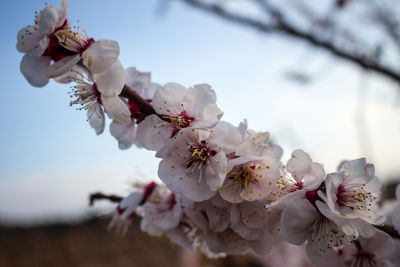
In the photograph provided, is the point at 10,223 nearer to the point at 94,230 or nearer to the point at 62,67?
the point at 94,230

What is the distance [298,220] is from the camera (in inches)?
28.0

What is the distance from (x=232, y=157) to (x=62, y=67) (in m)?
0.45

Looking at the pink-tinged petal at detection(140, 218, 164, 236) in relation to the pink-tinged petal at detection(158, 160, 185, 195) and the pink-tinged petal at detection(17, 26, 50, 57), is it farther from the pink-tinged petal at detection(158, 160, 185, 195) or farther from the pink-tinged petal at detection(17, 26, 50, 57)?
the pink-tinged petal at detection(17, 26, 50, 57)

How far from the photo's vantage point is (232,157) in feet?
2.46

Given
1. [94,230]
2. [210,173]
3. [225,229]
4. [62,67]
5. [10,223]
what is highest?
[62,67]

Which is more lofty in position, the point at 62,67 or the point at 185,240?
the point at 62,67

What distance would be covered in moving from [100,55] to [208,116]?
293mm

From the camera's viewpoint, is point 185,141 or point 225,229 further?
point 225,229

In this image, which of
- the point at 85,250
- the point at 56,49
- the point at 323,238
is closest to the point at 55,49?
the point at 56,49

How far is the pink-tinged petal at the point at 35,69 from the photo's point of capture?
2.31 feet

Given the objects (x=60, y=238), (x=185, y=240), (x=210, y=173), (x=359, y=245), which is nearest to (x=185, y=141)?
(x=210, y=173)

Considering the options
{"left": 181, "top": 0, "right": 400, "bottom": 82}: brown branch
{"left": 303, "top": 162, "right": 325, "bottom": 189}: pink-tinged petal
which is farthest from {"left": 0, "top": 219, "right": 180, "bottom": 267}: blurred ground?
{"left": 303, "top": 162, "right": 325, "bottom": 189}: pink-tinged petal

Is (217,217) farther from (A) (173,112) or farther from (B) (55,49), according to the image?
(B) (55,49)

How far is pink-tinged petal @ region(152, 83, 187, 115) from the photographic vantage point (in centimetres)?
77
